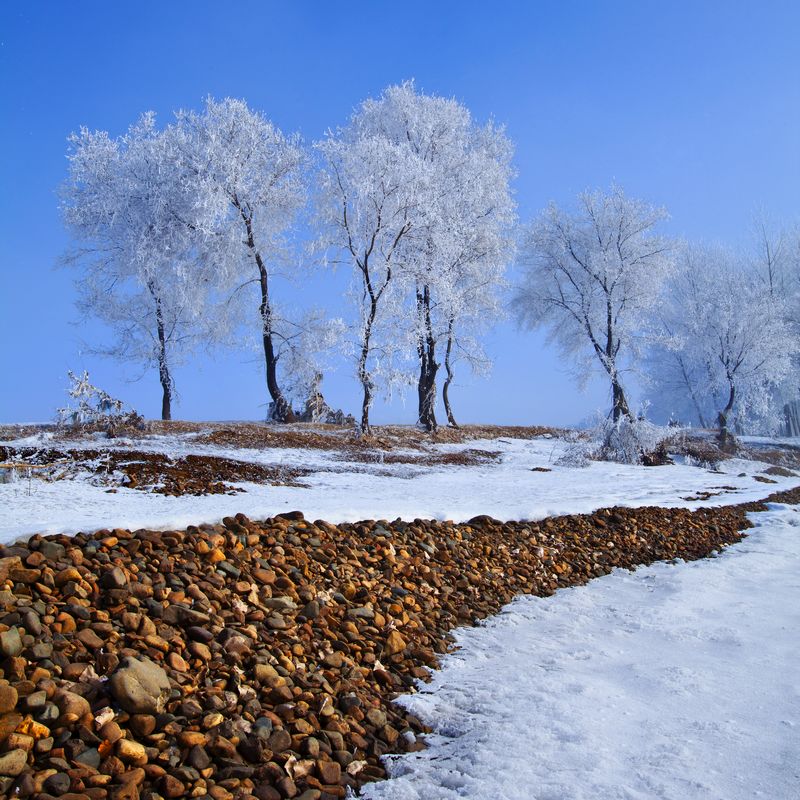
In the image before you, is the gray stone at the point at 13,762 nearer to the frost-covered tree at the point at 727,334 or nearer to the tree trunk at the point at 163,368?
the tree trunk at the point at 163,368

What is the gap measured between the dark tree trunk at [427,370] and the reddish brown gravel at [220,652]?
15268mm

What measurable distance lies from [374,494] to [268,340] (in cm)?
1285

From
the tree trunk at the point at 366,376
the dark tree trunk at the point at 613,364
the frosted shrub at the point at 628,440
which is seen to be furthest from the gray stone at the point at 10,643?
the dark tree trunk at the point at 613,364

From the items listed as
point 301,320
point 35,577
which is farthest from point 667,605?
point 301,320

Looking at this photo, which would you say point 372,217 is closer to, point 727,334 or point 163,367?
point 163,367

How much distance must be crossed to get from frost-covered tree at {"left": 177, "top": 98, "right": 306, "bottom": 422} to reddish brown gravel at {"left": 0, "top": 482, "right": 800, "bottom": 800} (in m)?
15.3

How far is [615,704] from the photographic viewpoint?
3205 mm

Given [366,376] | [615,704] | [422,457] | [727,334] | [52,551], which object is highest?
[727,334]

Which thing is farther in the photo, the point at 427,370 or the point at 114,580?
the point at 427,370

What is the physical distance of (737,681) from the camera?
11.7ft

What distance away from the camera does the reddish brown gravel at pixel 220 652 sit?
2459mm

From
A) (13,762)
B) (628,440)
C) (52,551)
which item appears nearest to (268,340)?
(628,440)

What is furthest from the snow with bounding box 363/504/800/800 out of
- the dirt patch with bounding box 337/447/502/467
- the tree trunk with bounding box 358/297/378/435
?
the tree trunk with bounding box 358/297/378/435

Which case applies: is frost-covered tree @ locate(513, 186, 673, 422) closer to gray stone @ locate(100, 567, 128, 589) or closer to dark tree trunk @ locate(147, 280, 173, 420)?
dark tree trunk @ locate(147, 280, 173, 420)
